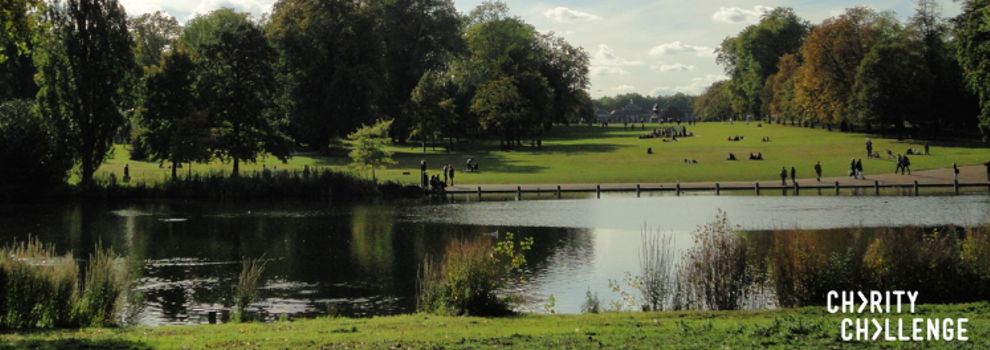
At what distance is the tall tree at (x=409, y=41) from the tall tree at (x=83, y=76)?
38260mm

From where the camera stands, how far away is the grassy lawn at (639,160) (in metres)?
70.8

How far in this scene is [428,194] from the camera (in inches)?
2414

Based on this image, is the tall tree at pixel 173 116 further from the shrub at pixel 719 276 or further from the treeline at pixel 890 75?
the treeline at pixel 890 75

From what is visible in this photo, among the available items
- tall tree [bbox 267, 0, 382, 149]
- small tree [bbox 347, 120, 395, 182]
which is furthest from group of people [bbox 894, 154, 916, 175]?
tall tree [bbox 267, 0, 382, 149]

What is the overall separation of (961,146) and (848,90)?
1794 centimetres

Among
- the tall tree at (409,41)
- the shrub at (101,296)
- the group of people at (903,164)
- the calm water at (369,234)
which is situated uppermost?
the tall tree at (409,41)

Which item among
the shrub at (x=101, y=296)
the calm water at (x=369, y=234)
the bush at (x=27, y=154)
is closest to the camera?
the shrub at (x=101, y=296)

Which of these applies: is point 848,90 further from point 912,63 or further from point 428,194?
point 428,194

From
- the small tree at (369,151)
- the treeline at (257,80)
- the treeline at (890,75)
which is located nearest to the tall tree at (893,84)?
the treeline at (890,75)

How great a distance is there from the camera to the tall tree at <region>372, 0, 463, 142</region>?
9956cm

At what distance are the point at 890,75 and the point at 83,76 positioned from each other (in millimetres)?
74579

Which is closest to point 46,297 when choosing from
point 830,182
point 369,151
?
point 369,151

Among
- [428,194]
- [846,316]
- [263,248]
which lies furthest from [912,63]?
[846,316]

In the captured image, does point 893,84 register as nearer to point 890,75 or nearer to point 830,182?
point 890,75
